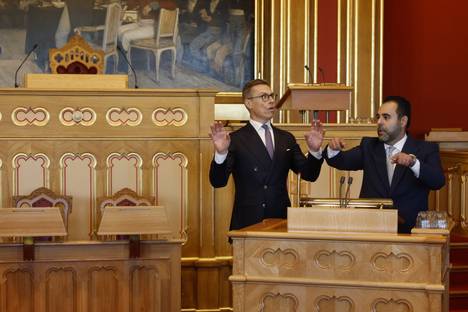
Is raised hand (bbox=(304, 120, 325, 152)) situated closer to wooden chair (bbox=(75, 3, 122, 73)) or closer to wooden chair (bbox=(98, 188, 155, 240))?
wooden chair (bbox=(98, 188, 155, 240))

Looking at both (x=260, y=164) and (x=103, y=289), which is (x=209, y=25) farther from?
(x=260, y=164)

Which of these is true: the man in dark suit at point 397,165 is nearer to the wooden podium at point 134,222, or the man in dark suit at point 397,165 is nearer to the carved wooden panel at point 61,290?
the wooden podium at point 134,222

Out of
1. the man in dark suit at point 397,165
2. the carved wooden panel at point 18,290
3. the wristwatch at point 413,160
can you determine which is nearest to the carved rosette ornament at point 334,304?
the man in dark suit at point 397,165

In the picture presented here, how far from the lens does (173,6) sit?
1034cm

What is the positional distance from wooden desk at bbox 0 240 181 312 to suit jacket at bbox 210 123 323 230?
827 millimetres

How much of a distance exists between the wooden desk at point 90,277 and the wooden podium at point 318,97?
188cm

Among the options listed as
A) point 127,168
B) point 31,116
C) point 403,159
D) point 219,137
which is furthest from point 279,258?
point 31,116

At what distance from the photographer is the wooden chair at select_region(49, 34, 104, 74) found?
693cm

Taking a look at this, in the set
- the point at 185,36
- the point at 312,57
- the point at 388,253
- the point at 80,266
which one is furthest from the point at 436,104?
the point at 388,253

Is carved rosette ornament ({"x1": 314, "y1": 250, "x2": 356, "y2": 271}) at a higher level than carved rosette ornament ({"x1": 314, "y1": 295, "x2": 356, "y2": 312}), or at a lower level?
higher

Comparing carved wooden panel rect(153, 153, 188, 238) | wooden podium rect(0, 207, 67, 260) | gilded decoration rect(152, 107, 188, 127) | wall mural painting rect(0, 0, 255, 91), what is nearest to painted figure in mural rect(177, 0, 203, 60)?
wall mural painting rect(0, 0, 255, 91)

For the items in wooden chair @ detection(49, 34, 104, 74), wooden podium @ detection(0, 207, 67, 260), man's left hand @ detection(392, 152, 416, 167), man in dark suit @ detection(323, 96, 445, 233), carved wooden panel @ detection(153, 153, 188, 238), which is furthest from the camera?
wooden chair @ detection(49, 34, 104, 74)

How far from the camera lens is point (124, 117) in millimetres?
6297

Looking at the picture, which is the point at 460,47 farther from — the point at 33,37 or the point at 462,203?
the point at 33,37
